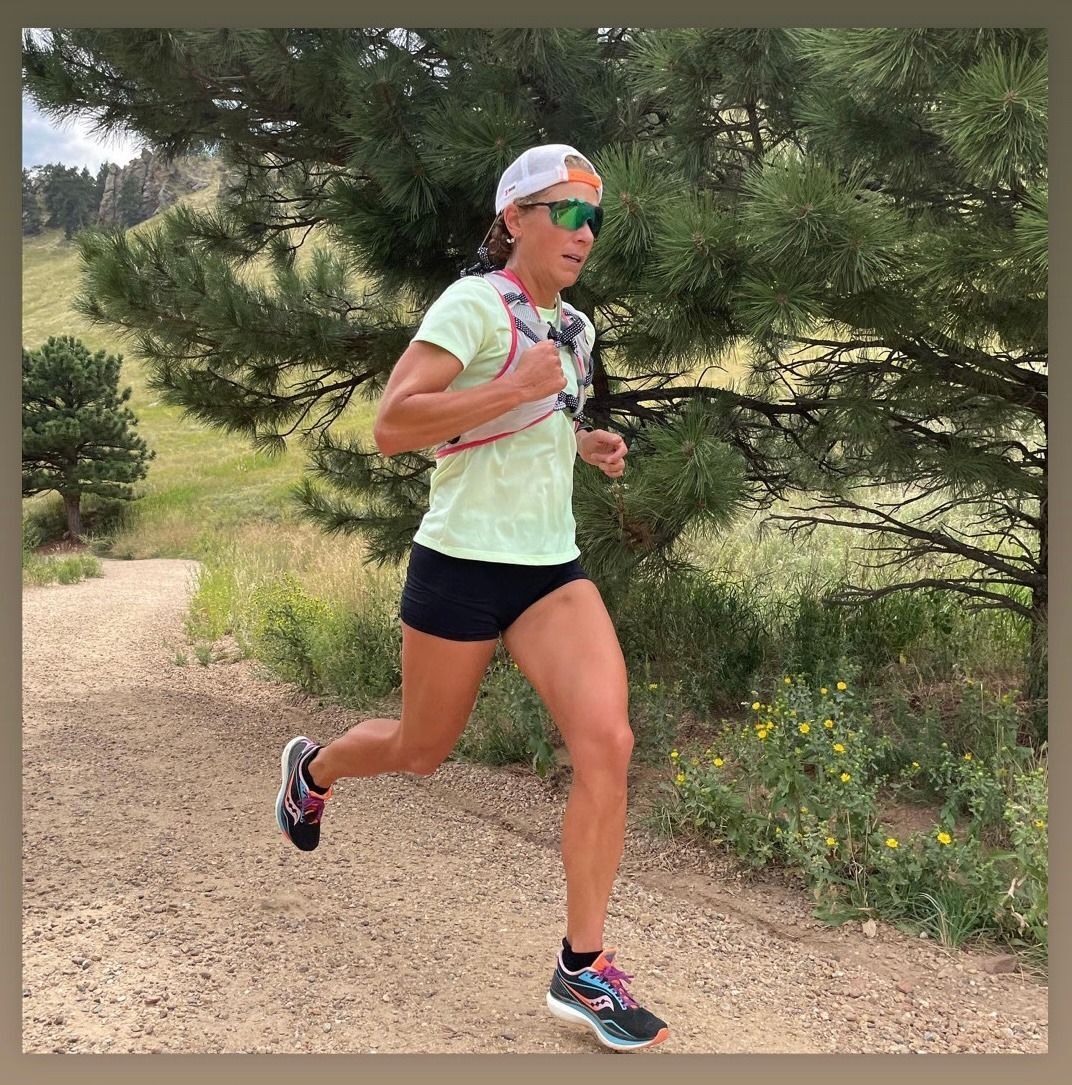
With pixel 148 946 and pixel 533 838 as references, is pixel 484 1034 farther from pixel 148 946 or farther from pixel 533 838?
pixel 533 838

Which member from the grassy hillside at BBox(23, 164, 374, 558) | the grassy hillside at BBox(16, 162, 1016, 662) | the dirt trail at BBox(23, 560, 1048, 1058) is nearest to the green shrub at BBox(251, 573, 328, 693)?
the grassy hillside at BBox(16, 162, 1016, 662)

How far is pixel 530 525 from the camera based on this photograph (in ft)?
6.01

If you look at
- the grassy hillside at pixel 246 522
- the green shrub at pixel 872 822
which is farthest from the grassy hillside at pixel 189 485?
the green shrub at pixel 872 822

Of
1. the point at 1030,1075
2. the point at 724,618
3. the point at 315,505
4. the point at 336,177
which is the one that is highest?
the point at 336,177

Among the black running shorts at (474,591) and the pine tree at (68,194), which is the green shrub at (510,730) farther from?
the pine tree at (68,194)

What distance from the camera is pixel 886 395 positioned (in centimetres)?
306

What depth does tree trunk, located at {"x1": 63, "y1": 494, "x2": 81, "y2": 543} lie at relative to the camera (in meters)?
7.45

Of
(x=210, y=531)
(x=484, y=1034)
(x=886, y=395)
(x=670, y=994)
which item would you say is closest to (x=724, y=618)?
(x=886, y=395)

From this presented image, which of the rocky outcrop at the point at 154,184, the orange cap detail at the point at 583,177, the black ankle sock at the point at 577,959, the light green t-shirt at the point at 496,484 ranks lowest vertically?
the black ankle sock at the point at 577,959

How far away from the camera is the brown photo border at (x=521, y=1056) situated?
2.09m

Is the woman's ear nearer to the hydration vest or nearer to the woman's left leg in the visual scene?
the hydration vest

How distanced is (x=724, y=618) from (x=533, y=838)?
1029mm

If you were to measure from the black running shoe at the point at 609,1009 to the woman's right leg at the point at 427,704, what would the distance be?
0.40m

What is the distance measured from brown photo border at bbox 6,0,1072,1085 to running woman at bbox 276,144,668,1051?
0.30 m
